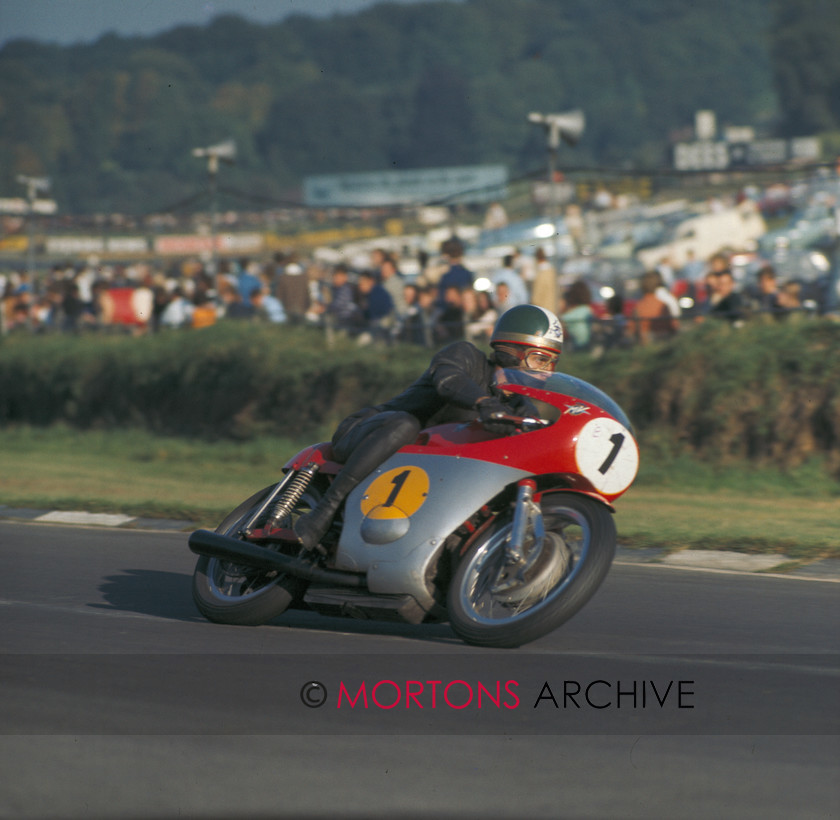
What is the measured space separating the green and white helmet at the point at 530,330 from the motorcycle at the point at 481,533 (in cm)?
22

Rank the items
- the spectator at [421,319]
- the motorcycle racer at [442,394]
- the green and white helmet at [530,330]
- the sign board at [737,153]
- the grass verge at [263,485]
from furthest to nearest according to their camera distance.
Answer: the sign board at [737,153] → the spectator at [421,319] → the grass verge at [263,485] → the green and white helmet at [530,330] → the motorcycle racer at [442,394]

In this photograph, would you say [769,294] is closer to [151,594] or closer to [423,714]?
[151,594]

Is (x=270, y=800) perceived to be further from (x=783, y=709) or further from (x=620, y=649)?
(x=620, y=649)

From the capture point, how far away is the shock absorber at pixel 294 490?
→ 6312mm

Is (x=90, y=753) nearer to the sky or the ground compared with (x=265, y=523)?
nearer to the ground

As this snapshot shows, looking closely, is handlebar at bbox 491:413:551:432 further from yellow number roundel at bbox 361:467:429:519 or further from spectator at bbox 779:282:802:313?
spectator at bbox 779:282:802:313

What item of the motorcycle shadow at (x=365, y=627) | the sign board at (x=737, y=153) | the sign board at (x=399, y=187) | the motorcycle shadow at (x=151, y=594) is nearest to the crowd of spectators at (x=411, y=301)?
the motorcycle shadow at (x=151, y=594)

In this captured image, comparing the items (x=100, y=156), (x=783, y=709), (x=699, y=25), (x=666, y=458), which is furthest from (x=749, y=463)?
(x=699, y=25)

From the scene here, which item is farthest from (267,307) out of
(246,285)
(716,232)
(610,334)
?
(716,232)

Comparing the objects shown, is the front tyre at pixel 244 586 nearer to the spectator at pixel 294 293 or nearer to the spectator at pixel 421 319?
the spectator at pixel 421 319

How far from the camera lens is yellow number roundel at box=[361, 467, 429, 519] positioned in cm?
581

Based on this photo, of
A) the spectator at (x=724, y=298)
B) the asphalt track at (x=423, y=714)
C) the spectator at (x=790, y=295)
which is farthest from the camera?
the spectator at (x=724, y=298)

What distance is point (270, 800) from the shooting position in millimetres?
3812

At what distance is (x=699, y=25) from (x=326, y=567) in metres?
167
